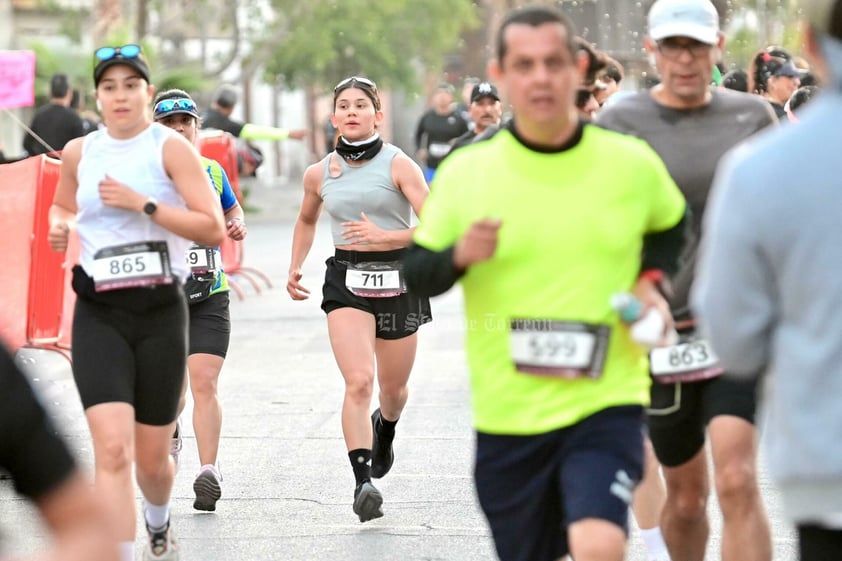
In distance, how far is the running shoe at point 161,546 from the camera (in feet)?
21.8

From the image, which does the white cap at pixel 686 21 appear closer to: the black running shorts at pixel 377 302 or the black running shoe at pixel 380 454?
the black running shorts at pixel 377 302

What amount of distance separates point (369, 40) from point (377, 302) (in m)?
41.3

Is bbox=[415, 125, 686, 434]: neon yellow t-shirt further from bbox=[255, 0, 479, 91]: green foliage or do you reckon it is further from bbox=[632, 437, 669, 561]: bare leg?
bbox=[255, 0, 479, 91]: green foliage

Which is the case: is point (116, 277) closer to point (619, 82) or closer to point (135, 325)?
point (135, 325)

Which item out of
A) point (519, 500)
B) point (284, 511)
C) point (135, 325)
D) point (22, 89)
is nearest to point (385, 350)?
point (284, 511)

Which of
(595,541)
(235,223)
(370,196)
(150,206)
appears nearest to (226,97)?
(235,223)

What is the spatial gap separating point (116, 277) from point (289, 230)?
25.2m

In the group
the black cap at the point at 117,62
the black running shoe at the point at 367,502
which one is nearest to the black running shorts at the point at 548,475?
the black cap at the point at 117,62

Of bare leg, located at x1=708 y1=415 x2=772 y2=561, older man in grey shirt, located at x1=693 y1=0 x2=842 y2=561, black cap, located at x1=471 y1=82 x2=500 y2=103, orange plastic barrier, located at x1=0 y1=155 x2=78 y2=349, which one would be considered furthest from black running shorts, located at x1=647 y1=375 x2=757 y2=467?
black cap, located at x1=471 y1=82 x2=500 y2=103

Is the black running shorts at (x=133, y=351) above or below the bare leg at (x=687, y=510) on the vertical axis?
above

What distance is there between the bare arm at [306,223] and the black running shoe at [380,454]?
29.0 inches

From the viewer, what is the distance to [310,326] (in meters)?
16.1

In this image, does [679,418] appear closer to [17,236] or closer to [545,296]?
[545,296]

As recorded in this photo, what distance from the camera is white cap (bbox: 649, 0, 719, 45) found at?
219 inches
